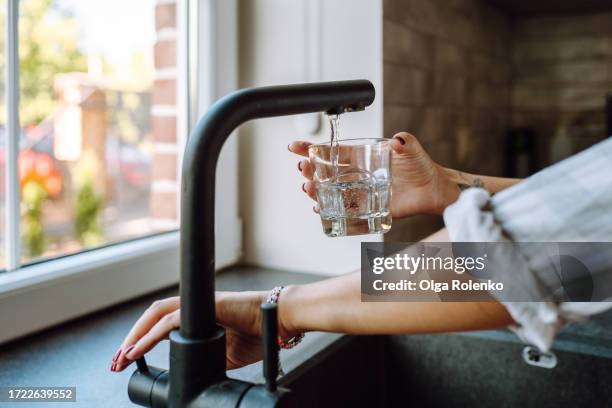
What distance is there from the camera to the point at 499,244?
279 mm

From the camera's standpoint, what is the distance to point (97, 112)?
2.98 ft

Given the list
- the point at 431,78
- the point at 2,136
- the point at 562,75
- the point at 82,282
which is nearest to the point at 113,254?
the point at 82,282

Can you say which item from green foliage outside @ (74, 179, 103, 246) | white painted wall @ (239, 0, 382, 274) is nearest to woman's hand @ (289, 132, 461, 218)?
white painted wall @ (239, 0, 382, 274)

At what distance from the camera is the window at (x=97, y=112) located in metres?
0.70

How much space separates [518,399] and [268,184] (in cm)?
40

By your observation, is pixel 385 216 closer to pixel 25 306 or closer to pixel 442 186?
pixel 442 186

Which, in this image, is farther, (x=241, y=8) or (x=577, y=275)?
(x=241, y=8)

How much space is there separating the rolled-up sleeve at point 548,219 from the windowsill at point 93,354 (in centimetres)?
25

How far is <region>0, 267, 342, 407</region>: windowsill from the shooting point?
0.46 meters

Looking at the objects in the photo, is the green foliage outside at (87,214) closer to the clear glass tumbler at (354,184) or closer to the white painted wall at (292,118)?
the white painted wall at (292,118)

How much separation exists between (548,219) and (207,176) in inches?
6.6

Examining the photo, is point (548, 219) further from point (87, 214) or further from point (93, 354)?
point (87, 214)

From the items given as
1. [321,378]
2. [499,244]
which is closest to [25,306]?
[321,378]

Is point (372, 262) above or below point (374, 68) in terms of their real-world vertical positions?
below
